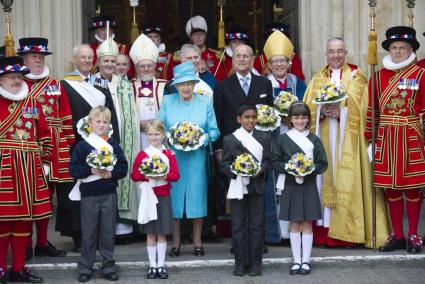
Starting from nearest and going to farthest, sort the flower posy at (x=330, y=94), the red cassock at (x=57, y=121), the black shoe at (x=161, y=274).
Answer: the black shoe at (x=161, y=274) < the red cassock at (x=57, y=121) < the flower posy at (x=330, y=94)

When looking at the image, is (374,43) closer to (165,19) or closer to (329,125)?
(329,125)

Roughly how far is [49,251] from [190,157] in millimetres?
Result: 1623

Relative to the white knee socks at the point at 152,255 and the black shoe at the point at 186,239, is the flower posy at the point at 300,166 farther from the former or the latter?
the black shoe at the point at 186,239

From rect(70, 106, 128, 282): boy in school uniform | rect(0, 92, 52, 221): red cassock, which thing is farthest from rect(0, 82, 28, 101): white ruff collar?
rect(70, 106, 128, 282): boy in school uniform

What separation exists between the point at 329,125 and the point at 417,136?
922 mm

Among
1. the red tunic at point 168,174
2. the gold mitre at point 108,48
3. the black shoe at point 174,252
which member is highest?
the gold mitre at point 108,48

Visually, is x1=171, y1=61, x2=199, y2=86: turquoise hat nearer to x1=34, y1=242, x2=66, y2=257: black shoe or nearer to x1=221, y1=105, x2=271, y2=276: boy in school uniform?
x1=221, y1=105, x2=271, y2=276: boy in school uniform

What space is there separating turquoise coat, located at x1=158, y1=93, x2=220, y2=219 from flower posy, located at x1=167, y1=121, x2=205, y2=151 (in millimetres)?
163

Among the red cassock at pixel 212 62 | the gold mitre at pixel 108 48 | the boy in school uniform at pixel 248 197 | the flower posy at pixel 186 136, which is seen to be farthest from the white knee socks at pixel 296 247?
the red cassock at pixel 212 62

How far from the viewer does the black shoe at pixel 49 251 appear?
9.48m

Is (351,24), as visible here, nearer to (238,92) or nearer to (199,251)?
(238,92)

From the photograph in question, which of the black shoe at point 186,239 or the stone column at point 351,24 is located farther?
the stone column at point 351,24

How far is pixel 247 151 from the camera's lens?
8.84 metres

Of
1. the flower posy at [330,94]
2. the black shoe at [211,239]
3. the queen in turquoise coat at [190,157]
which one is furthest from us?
the black shoe at [211,239]
